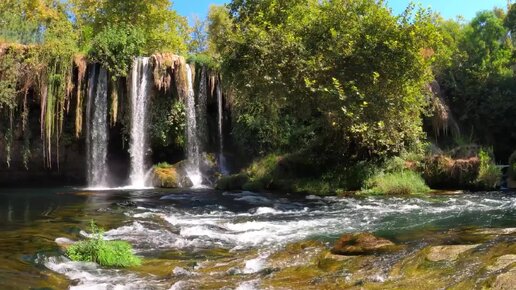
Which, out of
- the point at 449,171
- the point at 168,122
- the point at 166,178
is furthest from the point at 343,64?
the point at 168,122

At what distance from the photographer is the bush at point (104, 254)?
8.53 m

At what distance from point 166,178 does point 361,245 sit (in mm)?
17568

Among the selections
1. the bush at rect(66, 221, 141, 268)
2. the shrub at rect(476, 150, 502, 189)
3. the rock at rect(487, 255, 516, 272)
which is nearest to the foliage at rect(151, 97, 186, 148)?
the shrub at rect(476, 150, 502, 189)

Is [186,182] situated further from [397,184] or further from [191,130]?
[397,184]

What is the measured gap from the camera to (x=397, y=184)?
19891 mm

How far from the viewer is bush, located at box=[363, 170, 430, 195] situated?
1978cm

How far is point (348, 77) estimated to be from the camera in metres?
18.8

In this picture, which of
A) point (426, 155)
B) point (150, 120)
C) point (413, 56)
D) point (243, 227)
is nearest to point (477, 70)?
point (426, 155)

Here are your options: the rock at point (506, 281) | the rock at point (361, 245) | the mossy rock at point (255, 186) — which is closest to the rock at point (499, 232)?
the rock at point (361, 245)

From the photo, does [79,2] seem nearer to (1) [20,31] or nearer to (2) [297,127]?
(1) [20,31]

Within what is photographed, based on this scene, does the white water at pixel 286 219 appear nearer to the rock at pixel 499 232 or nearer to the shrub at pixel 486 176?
the rock at pixel 499 232

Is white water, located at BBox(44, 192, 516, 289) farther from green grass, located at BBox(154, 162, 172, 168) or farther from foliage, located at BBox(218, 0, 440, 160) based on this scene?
green grass, located at BBox(154, 162, 172, 168)

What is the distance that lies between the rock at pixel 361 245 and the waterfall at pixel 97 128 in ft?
67.1

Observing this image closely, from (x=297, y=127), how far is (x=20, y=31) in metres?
15.4
